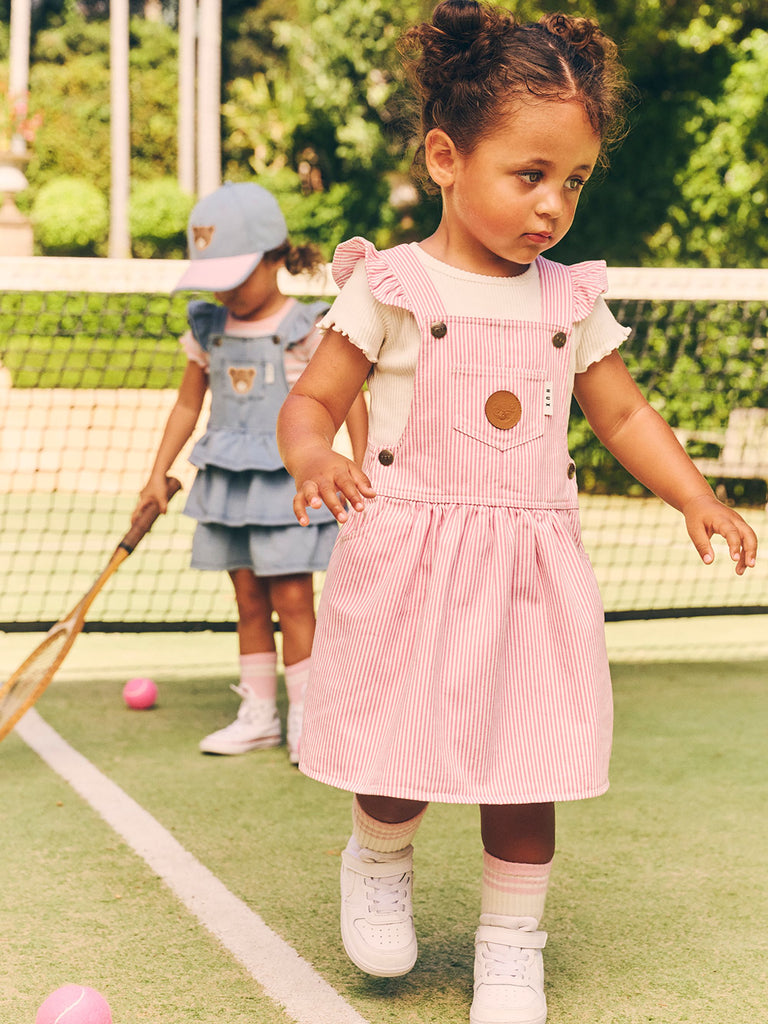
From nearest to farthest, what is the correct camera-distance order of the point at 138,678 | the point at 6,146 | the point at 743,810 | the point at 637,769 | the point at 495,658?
the point at 495,658 → the point at 743,810 → the point at 637,769 → the point at 138,678 → the point at 6,146

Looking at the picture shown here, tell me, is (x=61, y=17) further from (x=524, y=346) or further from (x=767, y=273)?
(x=524, y=346)

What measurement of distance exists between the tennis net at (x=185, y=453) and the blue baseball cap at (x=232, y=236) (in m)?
0.34

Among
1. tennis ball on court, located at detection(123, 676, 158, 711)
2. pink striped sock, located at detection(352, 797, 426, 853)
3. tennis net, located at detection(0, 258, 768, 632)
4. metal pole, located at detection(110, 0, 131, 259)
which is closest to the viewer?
pink striped sock, located at detection(352, 797, 426, 853)

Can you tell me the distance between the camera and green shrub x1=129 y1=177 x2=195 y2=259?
31.5 m

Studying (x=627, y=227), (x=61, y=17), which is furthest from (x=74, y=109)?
(x=627, y=227)

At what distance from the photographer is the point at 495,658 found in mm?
2311

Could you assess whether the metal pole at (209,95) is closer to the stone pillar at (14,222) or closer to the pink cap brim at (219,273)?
the stone pillar at (14,222)

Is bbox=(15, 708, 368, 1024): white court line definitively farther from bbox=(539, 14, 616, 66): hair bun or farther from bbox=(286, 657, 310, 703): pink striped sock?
bbox=(539, 14, 616, 66): hair bun

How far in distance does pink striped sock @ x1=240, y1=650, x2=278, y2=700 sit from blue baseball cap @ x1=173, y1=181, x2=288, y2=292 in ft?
3.56

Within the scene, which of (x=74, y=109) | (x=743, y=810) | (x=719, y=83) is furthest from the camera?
(x=74, y=109)

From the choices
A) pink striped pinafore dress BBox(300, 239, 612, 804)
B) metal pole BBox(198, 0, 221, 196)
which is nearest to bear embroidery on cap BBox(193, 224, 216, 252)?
pink striped pinafore dress BBox(300, 239, 612, 804)

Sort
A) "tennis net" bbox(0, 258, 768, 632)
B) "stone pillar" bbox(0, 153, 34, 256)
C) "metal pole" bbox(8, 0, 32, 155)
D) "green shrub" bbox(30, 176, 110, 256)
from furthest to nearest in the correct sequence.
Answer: "green shrub" bbox(30, 176, 110, 256)
"metal pole" bbox(8, 0, 32, 155)
"stone pillar" bbox(0, 153, 34, 256)
"tennis net" bbox(0, 258, 768, 632)

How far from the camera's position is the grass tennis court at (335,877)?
251 cm

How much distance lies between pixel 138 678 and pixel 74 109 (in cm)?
3565
